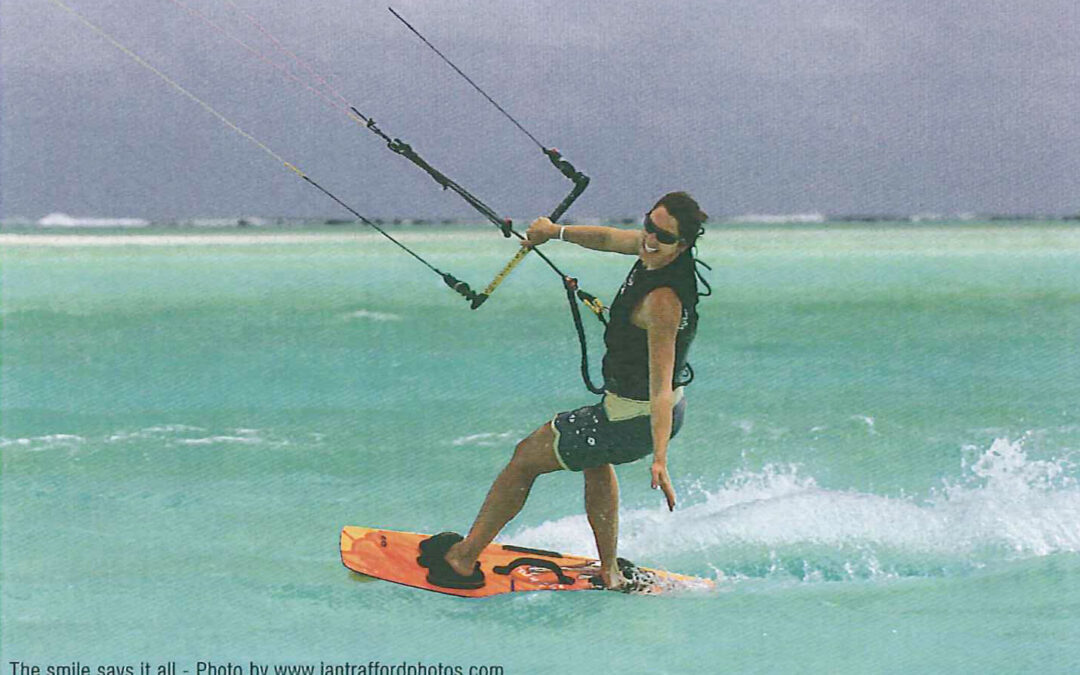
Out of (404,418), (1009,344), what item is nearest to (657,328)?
(404,418)

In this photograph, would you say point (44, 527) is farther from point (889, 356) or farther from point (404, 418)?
point (889, 356)

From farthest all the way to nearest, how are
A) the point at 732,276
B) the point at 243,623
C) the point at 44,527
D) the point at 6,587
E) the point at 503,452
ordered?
the point at 732,276
the point at 503,452
the point at 44,527
the point at 6,587
the point at 243,623

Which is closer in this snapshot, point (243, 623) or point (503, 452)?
point (243, 623)

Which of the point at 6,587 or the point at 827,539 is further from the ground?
the point at 827,539

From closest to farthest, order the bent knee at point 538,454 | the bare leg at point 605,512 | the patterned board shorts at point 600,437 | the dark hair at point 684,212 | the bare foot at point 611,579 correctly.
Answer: the dark hair at point 684,212, the patterned board shorts at point 600,437, the bent knee at point 538,454, the bare leg at point 605,512, the bare foot at point 611,579

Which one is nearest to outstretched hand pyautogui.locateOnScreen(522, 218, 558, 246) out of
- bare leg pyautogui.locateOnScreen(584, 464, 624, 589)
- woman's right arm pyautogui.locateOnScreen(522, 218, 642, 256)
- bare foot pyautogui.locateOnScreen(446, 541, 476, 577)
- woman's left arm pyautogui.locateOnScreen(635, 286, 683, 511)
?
woman's right arm pyautogui.locateOnScreen(522, 218, 642, 256)

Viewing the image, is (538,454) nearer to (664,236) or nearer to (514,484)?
(514,484)

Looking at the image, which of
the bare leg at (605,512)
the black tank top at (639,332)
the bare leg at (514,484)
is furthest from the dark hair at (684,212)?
the bare leg at (605,512)

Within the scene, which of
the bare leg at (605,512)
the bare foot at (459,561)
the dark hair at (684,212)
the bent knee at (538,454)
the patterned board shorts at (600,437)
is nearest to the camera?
the dark hair at (684,212)

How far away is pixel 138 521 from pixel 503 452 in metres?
3.00

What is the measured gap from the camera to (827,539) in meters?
6.84

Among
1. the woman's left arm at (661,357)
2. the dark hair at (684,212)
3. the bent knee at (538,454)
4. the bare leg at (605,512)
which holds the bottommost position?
the bare leg at (605,512)

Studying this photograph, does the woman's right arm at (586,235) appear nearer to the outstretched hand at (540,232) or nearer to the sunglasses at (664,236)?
the outstretched hand at (540,232)

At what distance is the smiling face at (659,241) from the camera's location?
4.93m
